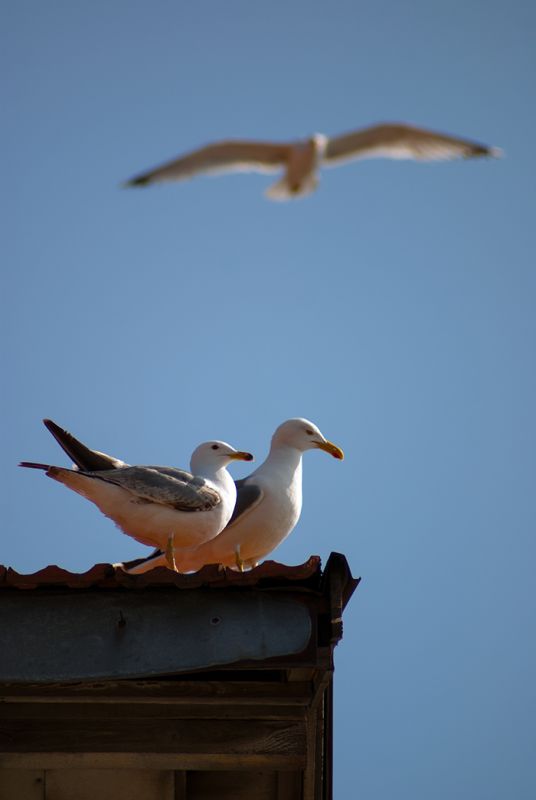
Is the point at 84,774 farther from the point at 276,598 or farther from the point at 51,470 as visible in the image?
the point at 51,470

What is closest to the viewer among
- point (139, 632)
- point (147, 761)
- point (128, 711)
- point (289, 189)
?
point (139, 632)

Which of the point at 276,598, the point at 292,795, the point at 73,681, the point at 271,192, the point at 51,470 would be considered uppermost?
the point at 271,192

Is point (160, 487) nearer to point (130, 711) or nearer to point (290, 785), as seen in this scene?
point (130, 711)

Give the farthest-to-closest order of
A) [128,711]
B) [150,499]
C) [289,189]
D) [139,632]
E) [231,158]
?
1. [231,158]
2. [289,189]
3. [150,499]
4. [128,711]
5. [139,632]

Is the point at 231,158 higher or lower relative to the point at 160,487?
higher

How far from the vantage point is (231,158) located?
34.0 feet

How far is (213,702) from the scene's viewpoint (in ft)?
20.0

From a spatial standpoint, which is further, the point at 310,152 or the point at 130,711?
the point at 310,152

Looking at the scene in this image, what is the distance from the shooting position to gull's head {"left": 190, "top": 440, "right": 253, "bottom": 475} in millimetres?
9891

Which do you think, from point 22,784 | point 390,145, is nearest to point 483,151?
point 390,145

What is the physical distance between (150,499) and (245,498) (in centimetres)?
131

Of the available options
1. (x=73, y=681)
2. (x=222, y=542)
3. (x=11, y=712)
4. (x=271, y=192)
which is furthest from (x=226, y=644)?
(x=271, y=192)

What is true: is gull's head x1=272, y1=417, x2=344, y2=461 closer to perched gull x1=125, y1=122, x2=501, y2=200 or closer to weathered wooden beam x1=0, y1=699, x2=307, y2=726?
perched gull x1=125, y1=122, x2=501, y2=200

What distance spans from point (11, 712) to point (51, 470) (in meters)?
2.90
